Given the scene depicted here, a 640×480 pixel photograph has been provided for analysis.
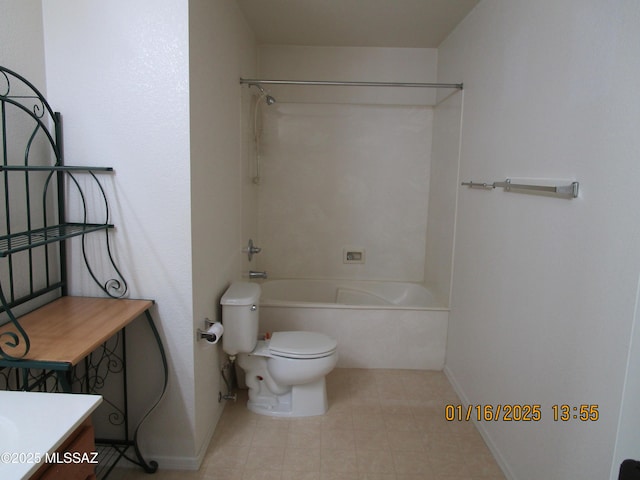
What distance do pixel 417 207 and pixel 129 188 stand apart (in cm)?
249

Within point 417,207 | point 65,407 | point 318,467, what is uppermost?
point 417,207

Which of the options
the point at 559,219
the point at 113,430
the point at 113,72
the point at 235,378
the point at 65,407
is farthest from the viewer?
the point at 235,378

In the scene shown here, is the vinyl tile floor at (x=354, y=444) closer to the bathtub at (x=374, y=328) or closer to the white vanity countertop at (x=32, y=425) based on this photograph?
the bathtub at (x=374, y=328)

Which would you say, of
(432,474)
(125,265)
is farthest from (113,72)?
(432,474)

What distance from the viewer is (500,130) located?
2271mm

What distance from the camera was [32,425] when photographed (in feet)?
3.44

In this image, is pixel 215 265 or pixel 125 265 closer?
pixel 125 265

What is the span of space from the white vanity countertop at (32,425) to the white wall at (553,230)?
1514 millimetres

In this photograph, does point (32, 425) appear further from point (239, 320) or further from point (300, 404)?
point (300, 404)

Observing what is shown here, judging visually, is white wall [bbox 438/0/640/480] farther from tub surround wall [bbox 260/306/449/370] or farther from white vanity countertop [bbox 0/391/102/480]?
white vanity countertop [bbox 0/391/102/480]

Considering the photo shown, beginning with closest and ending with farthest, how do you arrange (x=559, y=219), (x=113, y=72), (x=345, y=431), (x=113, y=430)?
(x=559, y=219), (x=113, y=72), (x=113, y=430), (x=345, y=431)

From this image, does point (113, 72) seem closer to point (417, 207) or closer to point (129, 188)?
point (129, 188)

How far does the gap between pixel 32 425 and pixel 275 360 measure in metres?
1.54

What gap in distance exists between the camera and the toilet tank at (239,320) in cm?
237
